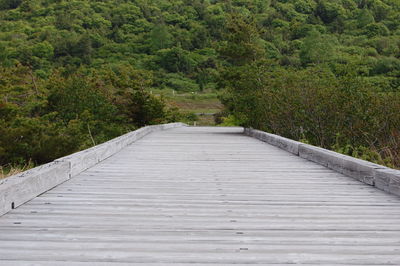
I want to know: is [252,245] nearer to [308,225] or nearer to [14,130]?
[308,225]

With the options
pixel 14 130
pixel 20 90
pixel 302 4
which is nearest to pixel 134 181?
pixel 14 130

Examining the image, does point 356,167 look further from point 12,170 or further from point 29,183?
point 12,170

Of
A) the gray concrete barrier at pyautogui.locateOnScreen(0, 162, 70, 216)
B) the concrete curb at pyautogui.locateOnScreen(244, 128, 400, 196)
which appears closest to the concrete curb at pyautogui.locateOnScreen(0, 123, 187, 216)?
the gray concrete barrier at pyautogui.locateOnScreen(0, 162, 70, 216)

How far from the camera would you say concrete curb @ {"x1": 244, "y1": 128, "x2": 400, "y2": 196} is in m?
4.76

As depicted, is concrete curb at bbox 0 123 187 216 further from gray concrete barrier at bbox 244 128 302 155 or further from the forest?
the forest

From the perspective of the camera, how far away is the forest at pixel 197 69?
11.9 m

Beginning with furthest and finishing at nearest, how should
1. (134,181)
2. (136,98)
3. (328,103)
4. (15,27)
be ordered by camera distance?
(15,27) < (136,98) < (328,103) < (134,181)

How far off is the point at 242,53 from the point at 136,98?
6894 mm

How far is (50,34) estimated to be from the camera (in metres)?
93.7

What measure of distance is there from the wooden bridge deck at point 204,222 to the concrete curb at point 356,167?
0.12 m

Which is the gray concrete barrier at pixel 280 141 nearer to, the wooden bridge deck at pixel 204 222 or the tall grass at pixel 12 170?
the wooden bridge deck at pixel 204 222

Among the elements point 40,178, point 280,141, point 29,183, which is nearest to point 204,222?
point 29,183

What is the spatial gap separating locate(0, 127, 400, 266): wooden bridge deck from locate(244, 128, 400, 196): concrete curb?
0.12 meters

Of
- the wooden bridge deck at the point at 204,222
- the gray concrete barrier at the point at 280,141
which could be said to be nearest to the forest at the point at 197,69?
the gray concrete barrier at the point at 280,141
